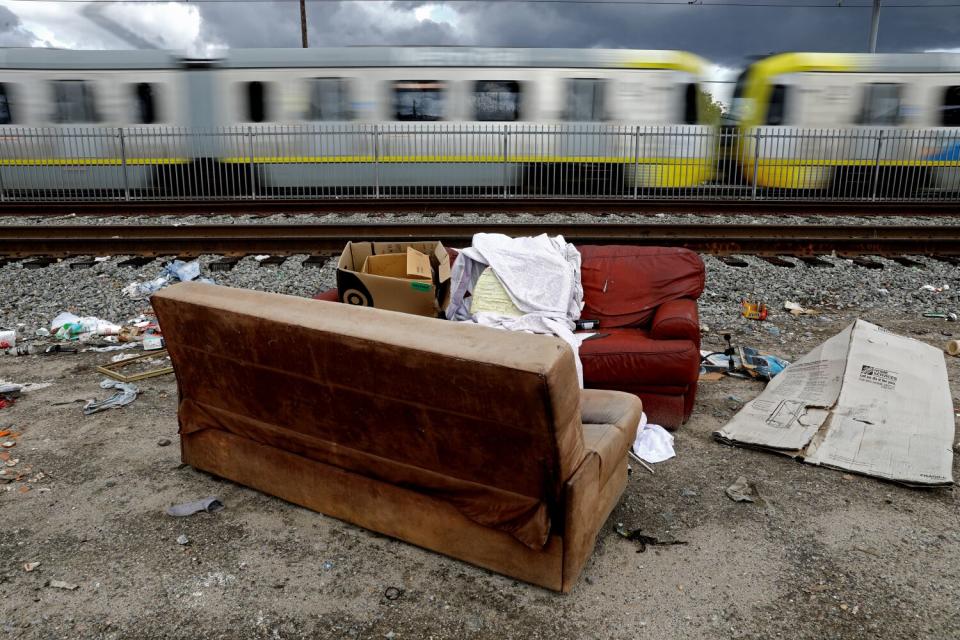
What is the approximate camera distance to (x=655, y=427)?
415 centimetres

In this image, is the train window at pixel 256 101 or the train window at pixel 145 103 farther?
the train window at pixel 145 103

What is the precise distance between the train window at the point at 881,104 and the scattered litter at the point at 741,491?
12.9m

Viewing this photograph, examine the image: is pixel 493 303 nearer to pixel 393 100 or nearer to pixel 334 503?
pixel 334 503

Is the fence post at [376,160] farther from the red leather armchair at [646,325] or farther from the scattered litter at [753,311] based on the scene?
the red leather armchair at [646,325]

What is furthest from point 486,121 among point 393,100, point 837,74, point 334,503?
point 334,503

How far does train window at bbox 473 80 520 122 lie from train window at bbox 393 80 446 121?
0.68m

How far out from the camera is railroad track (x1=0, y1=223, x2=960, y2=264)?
865 cm

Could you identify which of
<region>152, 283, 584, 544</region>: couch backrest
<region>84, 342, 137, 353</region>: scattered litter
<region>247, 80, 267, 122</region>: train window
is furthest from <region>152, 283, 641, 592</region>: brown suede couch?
<region>247, 80, 267, 122</region>: train window

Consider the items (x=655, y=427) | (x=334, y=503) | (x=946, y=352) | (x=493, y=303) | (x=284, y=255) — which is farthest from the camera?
(x=284, y=255)

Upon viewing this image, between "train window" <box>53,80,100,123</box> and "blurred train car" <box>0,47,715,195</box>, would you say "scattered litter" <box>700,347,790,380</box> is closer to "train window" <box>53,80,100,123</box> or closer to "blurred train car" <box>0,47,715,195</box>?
"blurred train car" <box>0,47,715,195</box>

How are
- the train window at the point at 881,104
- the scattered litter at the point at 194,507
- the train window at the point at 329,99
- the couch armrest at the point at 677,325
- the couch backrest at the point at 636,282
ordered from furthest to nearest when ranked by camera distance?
the train window at the point at 881,104 → the train window at the point at 329,99 → the couch backrest at the point at 636,282 → the couch armrest at the point at 677,325 → the scattered litter at the point at 194,507

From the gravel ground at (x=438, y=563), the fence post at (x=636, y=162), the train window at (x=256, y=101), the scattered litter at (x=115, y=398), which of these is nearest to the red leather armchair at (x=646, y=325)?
the gravel ground at (x=438, y=563)

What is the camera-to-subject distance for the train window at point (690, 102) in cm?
1310

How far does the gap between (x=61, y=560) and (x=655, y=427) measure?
10.2 feet
